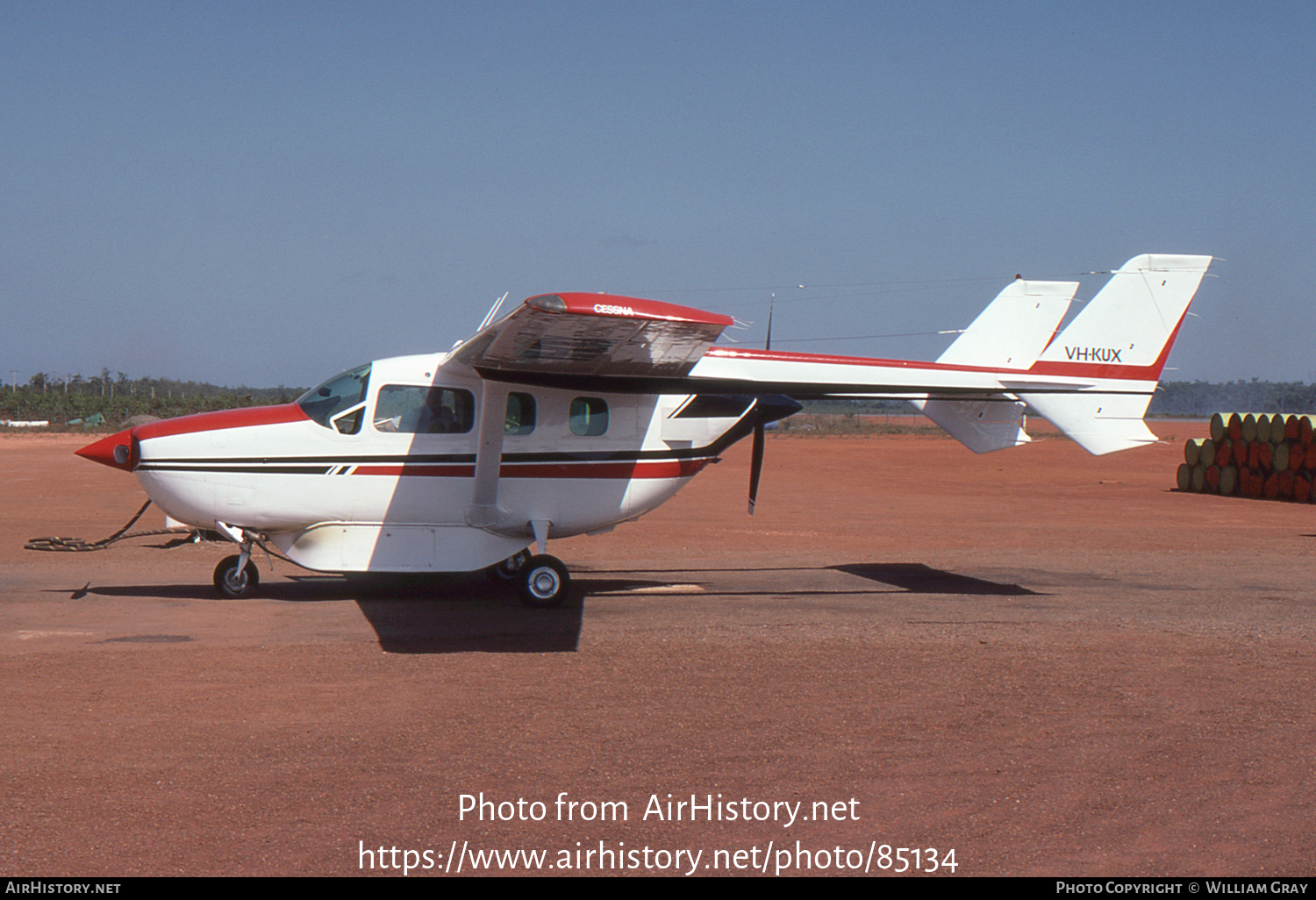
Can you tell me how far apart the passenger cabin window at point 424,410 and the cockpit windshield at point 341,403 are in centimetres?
19

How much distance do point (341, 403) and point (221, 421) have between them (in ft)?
3.78

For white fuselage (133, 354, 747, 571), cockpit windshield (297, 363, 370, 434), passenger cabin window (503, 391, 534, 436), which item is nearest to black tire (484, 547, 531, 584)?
white fuselage (133, 354, 747, 571)

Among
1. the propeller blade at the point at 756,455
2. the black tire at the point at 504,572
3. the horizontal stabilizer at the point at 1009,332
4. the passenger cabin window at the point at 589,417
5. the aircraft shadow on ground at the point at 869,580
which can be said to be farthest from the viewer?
the horizontal stabilizer at the point at 1009,332

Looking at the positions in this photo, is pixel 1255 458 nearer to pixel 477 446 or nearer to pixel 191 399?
pixel 477 446

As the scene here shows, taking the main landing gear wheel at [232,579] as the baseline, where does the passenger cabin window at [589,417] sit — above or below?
above

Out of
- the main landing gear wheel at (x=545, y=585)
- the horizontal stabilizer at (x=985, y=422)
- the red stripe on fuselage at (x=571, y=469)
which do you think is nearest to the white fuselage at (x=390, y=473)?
the red stripe on fuselage at (x=571, y=469)

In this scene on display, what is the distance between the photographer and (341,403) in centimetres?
1000

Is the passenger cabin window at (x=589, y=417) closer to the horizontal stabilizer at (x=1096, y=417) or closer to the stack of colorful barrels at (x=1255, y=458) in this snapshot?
the horizontal stabilizer at (x=1096, y=417)

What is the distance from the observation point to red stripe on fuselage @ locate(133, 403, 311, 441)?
970 cm

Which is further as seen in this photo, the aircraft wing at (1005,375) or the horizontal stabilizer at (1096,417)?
the horizontal stabilizer at (1096,417)

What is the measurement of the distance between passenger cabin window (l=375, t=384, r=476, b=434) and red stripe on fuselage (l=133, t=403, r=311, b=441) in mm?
770

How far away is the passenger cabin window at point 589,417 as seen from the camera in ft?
34.2

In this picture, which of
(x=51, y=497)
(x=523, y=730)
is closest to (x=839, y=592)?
(x=523, y=730)
